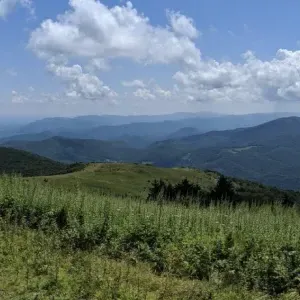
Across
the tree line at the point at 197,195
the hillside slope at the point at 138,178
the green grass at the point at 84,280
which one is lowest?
the hillside slope at the point at 138,178

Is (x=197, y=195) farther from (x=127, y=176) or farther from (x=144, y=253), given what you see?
(x=127, y=176)

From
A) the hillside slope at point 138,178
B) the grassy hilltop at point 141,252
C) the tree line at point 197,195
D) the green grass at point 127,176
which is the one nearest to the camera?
the grassy hilltop at point 141,252

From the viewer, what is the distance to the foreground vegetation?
8.02 m

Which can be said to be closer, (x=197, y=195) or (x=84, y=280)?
(x=84, y=280)

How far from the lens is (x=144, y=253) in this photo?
1038 centimetres

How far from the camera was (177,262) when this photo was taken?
975 centimetres

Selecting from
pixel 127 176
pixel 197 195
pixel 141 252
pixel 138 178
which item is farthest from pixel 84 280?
pixel 138 178

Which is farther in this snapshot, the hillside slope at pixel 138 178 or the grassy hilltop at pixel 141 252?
the hillside slope at pixel 138 178

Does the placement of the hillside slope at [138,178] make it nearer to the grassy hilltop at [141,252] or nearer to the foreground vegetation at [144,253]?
the grassy hilltop at [141,252]

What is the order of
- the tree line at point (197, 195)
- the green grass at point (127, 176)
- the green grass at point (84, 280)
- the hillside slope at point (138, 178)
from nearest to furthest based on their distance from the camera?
1. the green grass at point (84, 280)
2. the tree line at point (197, 195)
3. the green grass at point (127, 176)
4. the hillside slope at point (138, 178)

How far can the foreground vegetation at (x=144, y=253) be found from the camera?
8023 mm

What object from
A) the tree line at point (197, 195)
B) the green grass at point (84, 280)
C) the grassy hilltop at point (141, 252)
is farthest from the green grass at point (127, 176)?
the green grass at point (84, 280)

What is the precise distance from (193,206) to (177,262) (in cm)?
444

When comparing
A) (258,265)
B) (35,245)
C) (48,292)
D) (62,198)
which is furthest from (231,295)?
(62,198)
